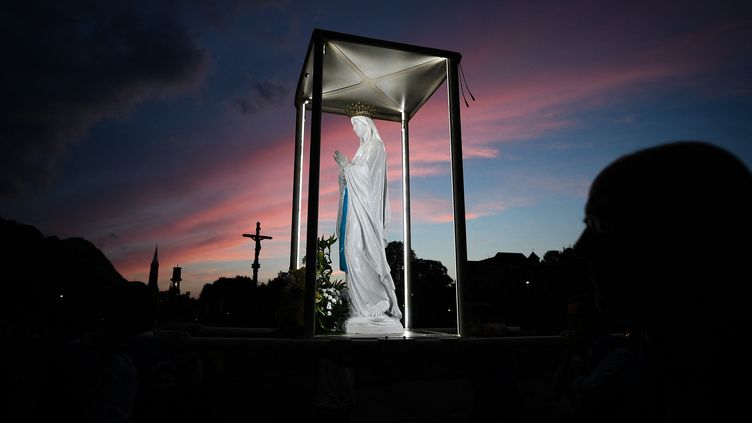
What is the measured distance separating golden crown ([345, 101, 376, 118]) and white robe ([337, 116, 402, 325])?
0.36m

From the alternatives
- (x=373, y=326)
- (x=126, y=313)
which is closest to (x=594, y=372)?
(x=126, y=313)

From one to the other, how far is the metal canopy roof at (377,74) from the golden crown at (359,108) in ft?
0.38

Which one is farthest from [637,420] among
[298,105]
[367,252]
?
[298,105]

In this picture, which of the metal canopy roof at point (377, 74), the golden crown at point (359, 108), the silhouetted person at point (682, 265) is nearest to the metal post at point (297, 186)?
the metal canopy roof at point (377, 74)

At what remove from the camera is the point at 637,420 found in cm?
92

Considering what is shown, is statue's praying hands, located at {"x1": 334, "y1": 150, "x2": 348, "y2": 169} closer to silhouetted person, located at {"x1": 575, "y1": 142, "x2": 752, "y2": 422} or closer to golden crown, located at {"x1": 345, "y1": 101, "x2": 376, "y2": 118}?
golden crown, located at {"x1": 345, "y1": 101, "x2": 376, "y2": 118}

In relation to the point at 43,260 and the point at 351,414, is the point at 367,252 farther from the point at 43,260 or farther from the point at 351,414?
the point at 43,260

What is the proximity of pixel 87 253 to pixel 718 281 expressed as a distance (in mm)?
46410

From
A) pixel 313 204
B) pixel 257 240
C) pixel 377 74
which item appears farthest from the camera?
pixel 257 240

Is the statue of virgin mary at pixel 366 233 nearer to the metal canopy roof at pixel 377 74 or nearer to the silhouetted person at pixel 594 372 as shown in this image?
the metal canopy roof at pixel 377 74

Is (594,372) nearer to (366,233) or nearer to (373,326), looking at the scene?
(373,326)

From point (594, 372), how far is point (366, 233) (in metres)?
4.81

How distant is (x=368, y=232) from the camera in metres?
6.86

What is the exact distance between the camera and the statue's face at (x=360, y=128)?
7320 mm
